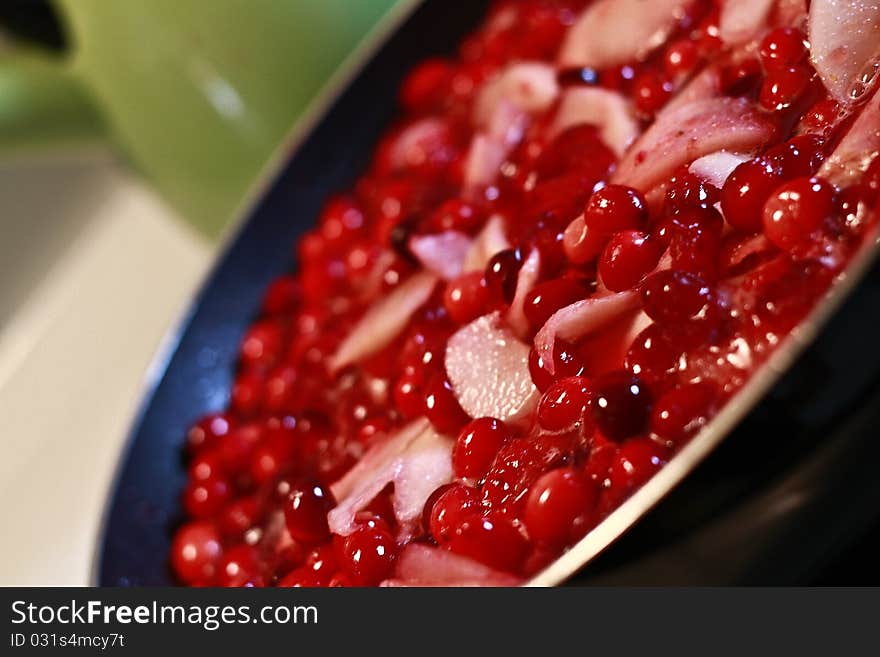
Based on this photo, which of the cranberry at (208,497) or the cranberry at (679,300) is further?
the cranberry at (208,497)

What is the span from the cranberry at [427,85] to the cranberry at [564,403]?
51 centimetres

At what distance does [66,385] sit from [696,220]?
898 mm

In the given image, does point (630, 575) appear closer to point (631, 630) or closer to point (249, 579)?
point (631, 630)

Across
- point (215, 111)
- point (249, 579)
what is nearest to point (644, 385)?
point (249, 579)

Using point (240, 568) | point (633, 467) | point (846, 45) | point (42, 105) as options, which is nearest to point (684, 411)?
point (633, 467)

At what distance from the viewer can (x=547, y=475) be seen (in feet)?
1.61

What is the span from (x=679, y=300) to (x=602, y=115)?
0.27 metres

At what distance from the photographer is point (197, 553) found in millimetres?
742

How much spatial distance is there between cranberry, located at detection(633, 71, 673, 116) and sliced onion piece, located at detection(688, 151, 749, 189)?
12 centimetres

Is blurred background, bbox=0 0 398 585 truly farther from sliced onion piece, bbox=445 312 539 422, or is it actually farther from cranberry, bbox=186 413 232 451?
sliced onion piece, bbox=445 312 539 422

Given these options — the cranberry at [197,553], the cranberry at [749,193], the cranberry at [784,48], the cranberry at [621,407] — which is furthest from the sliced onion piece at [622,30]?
the cranberry at [197,553]

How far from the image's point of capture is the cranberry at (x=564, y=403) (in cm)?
52

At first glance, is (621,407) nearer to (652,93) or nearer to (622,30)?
(652,93)

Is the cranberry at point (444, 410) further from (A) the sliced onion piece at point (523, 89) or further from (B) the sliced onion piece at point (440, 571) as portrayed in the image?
(A) the sliced onion piece at point (523, 89)
